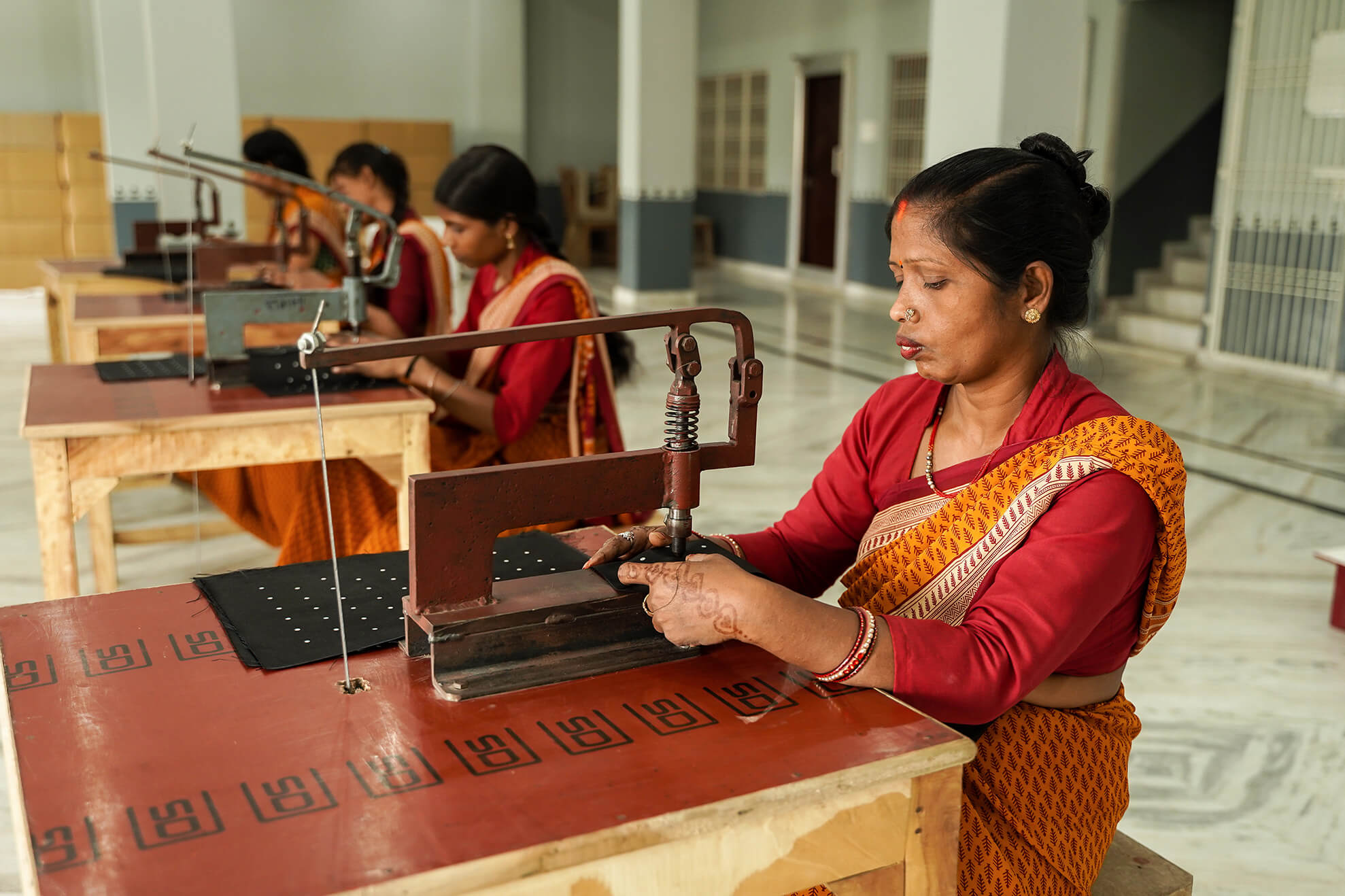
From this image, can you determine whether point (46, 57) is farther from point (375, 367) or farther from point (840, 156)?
point (375, 367)

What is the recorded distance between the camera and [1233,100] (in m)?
6.34

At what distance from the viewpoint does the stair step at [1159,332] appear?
6918 millimetres

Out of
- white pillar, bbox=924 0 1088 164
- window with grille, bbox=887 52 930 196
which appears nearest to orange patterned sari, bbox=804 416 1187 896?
white pillar, bbox=924 0 1088 164

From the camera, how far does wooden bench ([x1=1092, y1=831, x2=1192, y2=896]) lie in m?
1.35

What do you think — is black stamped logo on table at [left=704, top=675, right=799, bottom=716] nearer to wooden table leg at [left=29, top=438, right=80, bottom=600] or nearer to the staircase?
wooden table leg at [left=29, top=438, right=80, bottom=600]

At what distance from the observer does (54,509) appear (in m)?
2.11

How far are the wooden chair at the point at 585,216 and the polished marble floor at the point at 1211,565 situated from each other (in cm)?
503

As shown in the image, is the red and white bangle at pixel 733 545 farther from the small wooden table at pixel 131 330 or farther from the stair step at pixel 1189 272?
the stair step at pixel 1189 272

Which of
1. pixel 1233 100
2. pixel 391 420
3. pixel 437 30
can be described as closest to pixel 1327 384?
pixel 1233 100

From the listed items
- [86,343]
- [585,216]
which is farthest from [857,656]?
[585,216]

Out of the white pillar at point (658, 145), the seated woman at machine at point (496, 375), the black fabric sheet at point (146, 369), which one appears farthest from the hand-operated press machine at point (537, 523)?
the white pillar at point (658, 145)

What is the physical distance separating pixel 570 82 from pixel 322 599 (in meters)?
11.7

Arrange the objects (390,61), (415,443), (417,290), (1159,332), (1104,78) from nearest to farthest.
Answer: (415,443)
(417,290)
(1159,332)
(1104,78)
(390,61)

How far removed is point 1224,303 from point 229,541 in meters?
5.43
